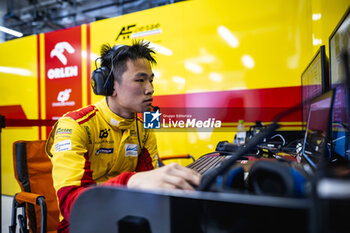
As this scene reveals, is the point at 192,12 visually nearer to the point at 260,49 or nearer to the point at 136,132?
the point at 260,49

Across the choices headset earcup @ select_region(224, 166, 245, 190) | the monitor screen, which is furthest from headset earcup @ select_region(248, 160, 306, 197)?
the monitor screen

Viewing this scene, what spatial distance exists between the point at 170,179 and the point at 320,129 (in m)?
0.54

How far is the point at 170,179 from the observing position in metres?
0.43

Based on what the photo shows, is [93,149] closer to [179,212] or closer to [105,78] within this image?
[105,78]

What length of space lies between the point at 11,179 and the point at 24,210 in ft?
9.68

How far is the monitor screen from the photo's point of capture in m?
0.58

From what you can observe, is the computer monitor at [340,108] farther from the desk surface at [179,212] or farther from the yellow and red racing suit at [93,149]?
the yellow and red racing suit at [93,149]

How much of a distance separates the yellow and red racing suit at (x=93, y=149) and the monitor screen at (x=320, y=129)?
0.61 m

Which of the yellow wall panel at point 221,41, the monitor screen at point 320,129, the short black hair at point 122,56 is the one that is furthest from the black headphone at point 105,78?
the yellow wall panel at point 221,41

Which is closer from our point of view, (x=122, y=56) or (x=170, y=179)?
(x=170, y=179)

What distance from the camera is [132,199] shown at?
0.39 meters

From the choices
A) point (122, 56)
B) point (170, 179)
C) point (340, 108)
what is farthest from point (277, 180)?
point (122, 56)

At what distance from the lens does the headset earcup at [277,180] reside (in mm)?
334

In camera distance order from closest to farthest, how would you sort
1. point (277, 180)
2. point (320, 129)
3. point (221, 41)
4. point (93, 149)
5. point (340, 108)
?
point (277, 180), point (320, 129), point (340, 108), point (93, 149), point (221, 41)
